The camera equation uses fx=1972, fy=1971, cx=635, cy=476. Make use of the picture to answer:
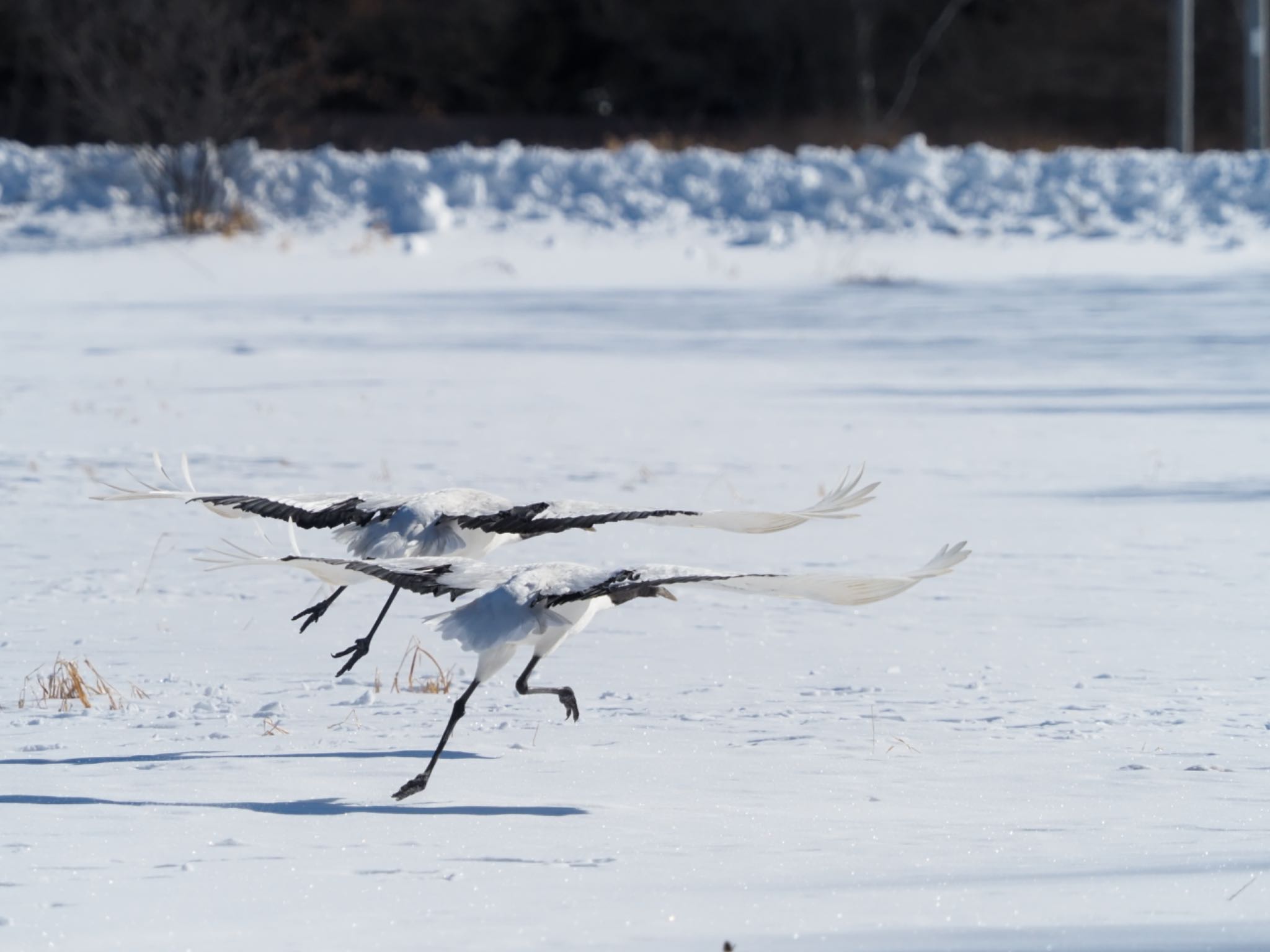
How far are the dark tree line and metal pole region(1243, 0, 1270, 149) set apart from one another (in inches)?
254

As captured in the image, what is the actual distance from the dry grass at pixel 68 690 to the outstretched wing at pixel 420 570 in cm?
126

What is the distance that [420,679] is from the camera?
5828mm

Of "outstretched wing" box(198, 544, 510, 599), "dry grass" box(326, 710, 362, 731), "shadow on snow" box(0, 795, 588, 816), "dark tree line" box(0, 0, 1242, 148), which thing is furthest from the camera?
"dark tree line" box(0, 0, 1242, 148)

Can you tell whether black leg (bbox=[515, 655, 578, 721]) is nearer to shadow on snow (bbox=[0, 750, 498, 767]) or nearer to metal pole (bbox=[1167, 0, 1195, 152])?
shadow on snow (bbox=[0, 750, 498, 767])

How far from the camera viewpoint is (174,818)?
13.8 ft

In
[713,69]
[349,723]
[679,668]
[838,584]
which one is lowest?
[679,668]

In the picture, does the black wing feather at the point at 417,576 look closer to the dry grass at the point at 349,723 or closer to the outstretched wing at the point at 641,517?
the outstretched wing at the point at 641,517

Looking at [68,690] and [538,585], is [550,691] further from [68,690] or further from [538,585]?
[68,690]

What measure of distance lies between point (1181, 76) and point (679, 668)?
20006mm

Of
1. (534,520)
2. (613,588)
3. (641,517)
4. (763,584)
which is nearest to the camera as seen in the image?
(763,584)

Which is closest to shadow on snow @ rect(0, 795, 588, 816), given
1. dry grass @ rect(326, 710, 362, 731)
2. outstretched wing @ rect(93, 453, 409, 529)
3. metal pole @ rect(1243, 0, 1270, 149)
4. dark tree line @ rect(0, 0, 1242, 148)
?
outstretched wing @ rect(93, 453, 409, 529)

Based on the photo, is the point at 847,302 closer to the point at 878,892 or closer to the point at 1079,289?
the point at 1079,289

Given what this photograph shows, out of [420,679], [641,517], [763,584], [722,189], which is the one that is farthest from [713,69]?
[763,584]

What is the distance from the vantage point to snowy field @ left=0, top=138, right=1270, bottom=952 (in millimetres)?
3701
